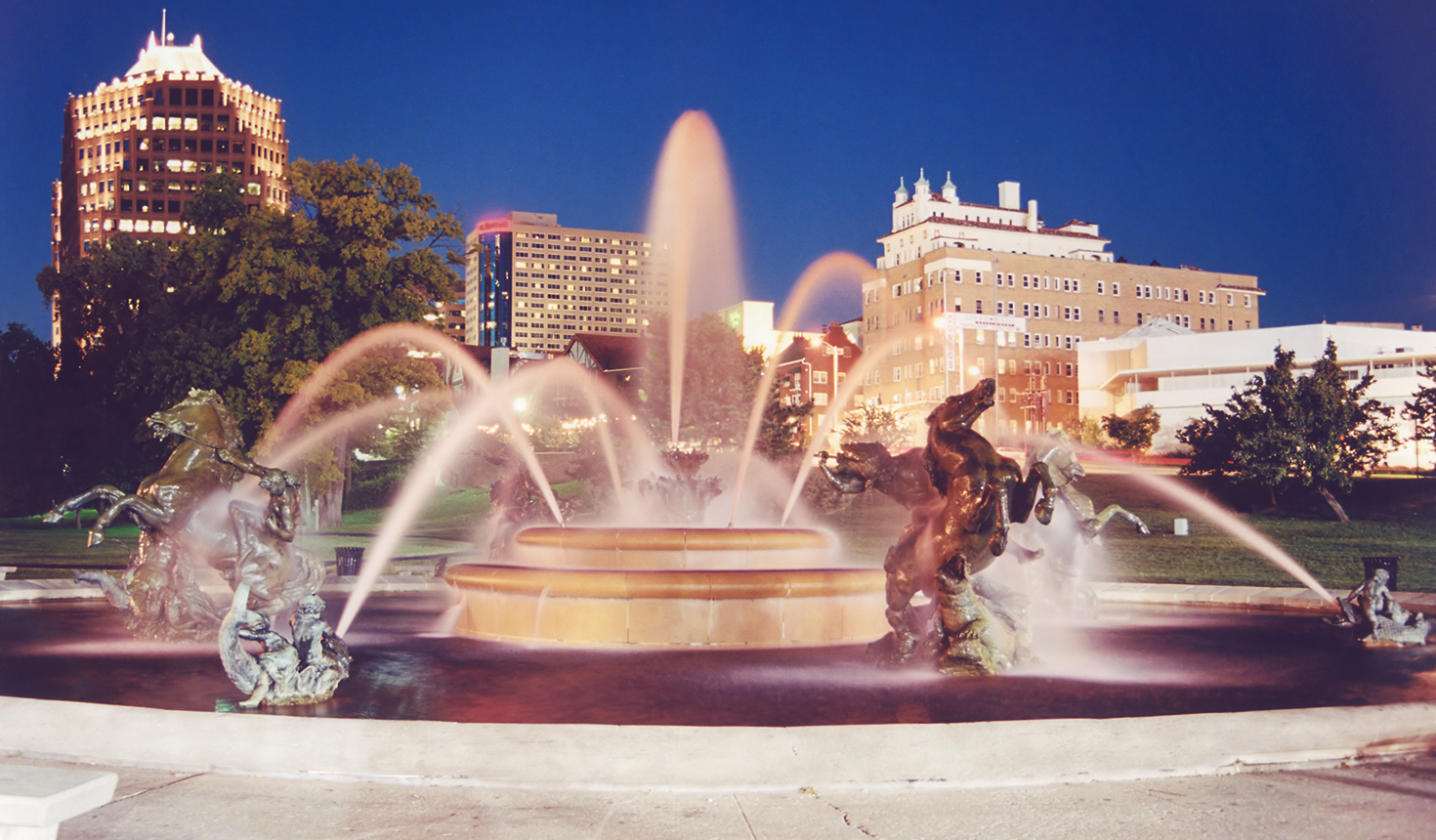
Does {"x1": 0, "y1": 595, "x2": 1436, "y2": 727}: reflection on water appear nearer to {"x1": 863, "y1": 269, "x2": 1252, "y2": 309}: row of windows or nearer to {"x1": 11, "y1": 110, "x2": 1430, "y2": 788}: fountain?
{"x1": 11, "y1": 110, "x2": 1430, "y2": 788}: fountain

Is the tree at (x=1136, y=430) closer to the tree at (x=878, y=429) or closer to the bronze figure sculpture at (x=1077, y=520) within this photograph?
the tree at (x=878, y=429)

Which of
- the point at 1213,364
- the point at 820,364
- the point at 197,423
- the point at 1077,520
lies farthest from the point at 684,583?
the point at 820,364

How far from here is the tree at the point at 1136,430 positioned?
7944 cm

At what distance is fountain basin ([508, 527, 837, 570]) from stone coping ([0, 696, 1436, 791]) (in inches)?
250

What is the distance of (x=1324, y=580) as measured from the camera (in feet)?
81.7

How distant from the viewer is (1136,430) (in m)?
79.6

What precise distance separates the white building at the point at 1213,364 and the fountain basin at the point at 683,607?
235 feet

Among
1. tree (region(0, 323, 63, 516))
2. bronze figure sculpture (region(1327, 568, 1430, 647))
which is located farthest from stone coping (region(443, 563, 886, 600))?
tree (region(0, 323, 63, 516))

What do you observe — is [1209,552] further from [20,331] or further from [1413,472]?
[20,331]

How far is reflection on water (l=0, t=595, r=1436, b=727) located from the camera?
748cm

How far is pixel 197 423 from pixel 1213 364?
87.5m

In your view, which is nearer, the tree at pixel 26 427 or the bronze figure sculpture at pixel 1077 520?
the bronze figure sculpture at pixel 1077 520

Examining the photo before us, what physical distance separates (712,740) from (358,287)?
35.7 m

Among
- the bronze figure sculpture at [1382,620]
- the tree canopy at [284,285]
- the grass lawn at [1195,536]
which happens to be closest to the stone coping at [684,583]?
the bronze figure sculpture at [1382,620]
